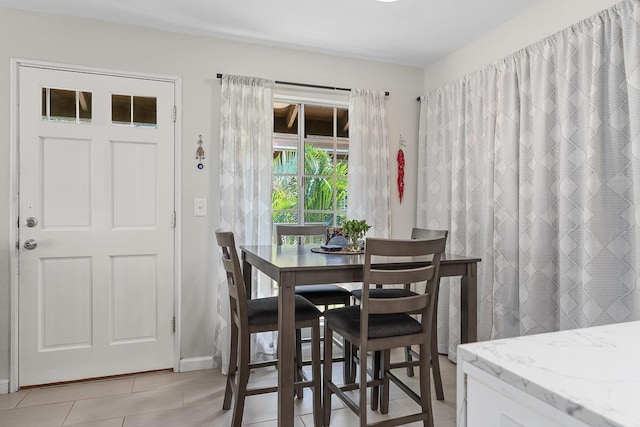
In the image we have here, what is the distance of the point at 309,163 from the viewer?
344 cm

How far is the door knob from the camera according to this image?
2.62 metres

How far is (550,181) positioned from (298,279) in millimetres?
1629

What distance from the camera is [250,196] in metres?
3.05

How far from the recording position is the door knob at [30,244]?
2621 mm

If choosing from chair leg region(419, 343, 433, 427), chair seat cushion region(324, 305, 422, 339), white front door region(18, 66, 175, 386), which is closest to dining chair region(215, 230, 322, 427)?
chair seat cushion region(324, 305, 422, 339)

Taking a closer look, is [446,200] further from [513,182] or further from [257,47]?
[257,47]

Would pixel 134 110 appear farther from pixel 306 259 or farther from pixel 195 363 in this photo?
pixel 195 363

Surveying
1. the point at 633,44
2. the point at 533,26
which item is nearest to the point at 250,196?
the point at 533,26

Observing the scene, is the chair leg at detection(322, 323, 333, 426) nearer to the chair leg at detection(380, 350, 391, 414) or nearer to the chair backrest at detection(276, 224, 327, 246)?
the chair leg at detection(380, 350, 391, 414)

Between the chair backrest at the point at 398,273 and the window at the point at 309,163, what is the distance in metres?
1.52

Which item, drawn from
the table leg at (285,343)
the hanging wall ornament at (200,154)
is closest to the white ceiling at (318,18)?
the hanging wall ornament at (200,154)

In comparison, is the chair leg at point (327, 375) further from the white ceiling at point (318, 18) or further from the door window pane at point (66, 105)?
the door window pane at point (66, 105)

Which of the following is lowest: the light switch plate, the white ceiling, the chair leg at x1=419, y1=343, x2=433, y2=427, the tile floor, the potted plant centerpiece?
the tile floor

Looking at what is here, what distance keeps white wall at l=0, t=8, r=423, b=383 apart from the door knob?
0.32ft
